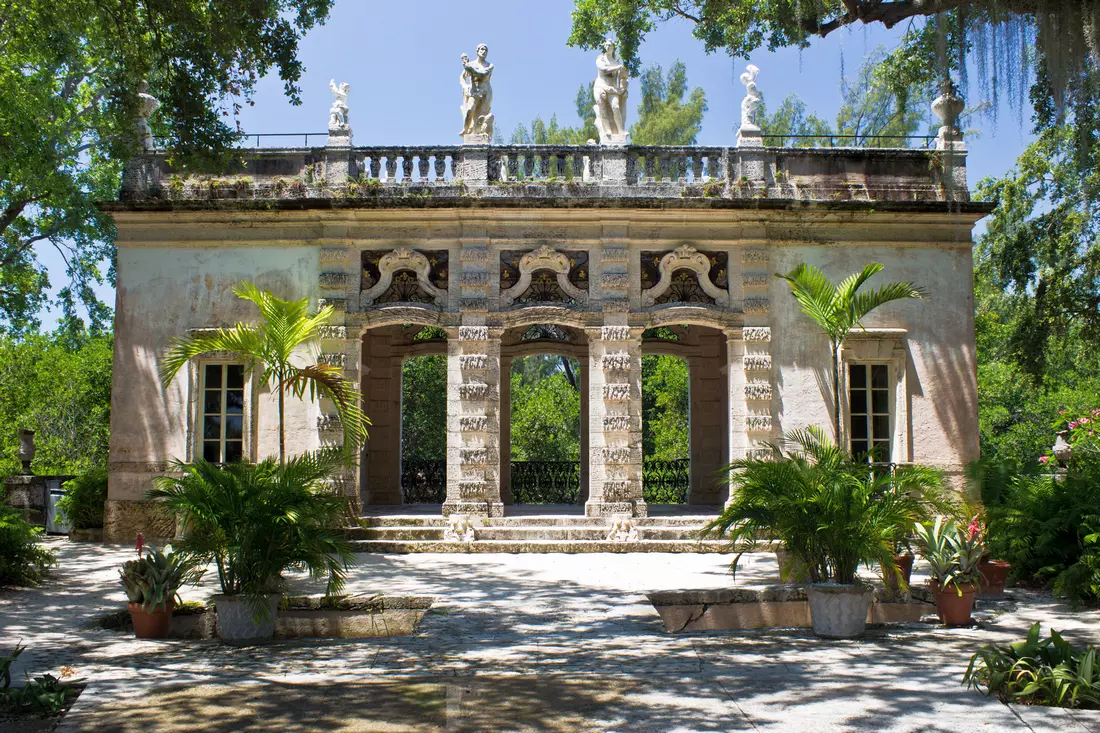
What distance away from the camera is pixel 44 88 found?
15570 mm

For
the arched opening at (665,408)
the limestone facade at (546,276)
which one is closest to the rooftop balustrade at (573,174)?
the limestone facade at (546,276)

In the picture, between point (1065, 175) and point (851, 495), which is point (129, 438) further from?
point (1065, 175)

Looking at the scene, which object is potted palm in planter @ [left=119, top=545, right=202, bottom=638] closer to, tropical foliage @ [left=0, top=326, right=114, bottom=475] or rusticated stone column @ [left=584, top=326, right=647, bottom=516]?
rusticated stone column @ [left=584, top=326, right=647, bottom=516]

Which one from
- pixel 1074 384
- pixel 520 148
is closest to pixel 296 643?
pixel 520 148

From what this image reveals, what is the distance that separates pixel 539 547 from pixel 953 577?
19.3ft

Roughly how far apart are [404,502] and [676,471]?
6021mm

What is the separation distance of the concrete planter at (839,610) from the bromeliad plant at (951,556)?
83 cm

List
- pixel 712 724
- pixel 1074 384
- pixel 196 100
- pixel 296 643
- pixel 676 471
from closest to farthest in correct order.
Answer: pixel 712 724
pixel 296 643
pixel 196 100
pixel 676 471
pixel 1074 384

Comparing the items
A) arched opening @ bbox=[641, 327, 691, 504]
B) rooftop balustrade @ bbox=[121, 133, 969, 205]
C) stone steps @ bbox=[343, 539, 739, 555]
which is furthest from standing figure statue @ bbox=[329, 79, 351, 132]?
arched opening @ bbox=[641, 327, 691, 504]

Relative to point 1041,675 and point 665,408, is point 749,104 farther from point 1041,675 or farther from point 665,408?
point 665,408

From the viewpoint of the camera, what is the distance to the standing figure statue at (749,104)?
1360 cm

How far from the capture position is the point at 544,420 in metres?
26.0

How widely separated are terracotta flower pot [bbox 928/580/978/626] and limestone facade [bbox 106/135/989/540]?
545 cm

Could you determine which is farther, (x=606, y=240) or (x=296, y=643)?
(x=606, y=240)
